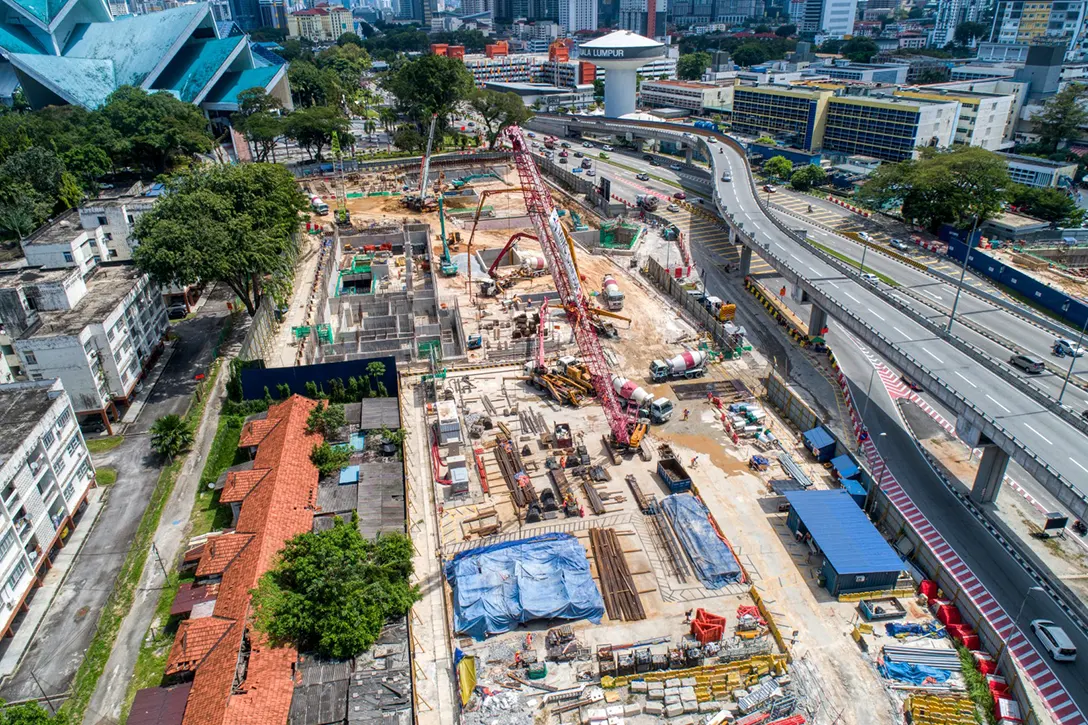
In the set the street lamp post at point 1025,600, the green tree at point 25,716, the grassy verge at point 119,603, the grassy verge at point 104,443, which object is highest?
the green tree at point 25,716

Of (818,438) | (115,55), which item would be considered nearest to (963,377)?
(818,438)

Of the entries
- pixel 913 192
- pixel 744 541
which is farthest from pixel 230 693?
pixel 913 192

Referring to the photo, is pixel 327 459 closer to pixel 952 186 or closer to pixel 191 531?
pixel 191 531

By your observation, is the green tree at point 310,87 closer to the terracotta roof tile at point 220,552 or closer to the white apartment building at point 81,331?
the white apartment building at point 81,331

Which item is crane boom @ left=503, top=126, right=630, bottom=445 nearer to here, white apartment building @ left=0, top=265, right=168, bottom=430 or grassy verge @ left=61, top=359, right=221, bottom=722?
grassy verge @ left=61, top=359, right=221, bottom=722

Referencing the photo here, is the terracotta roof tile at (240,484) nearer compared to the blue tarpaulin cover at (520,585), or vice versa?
the blue tarpaulin cover at (520,585)

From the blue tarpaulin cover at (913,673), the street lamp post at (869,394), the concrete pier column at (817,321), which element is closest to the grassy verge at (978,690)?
the blue tarpaulin cover at (913,673)

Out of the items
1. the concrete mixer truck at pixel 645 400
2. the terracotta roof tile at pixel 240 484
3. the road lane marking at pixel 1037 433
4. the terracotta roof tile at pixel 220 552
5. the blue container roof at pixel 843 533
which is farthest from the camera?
the concrete mixer truck at pixel 645 400
